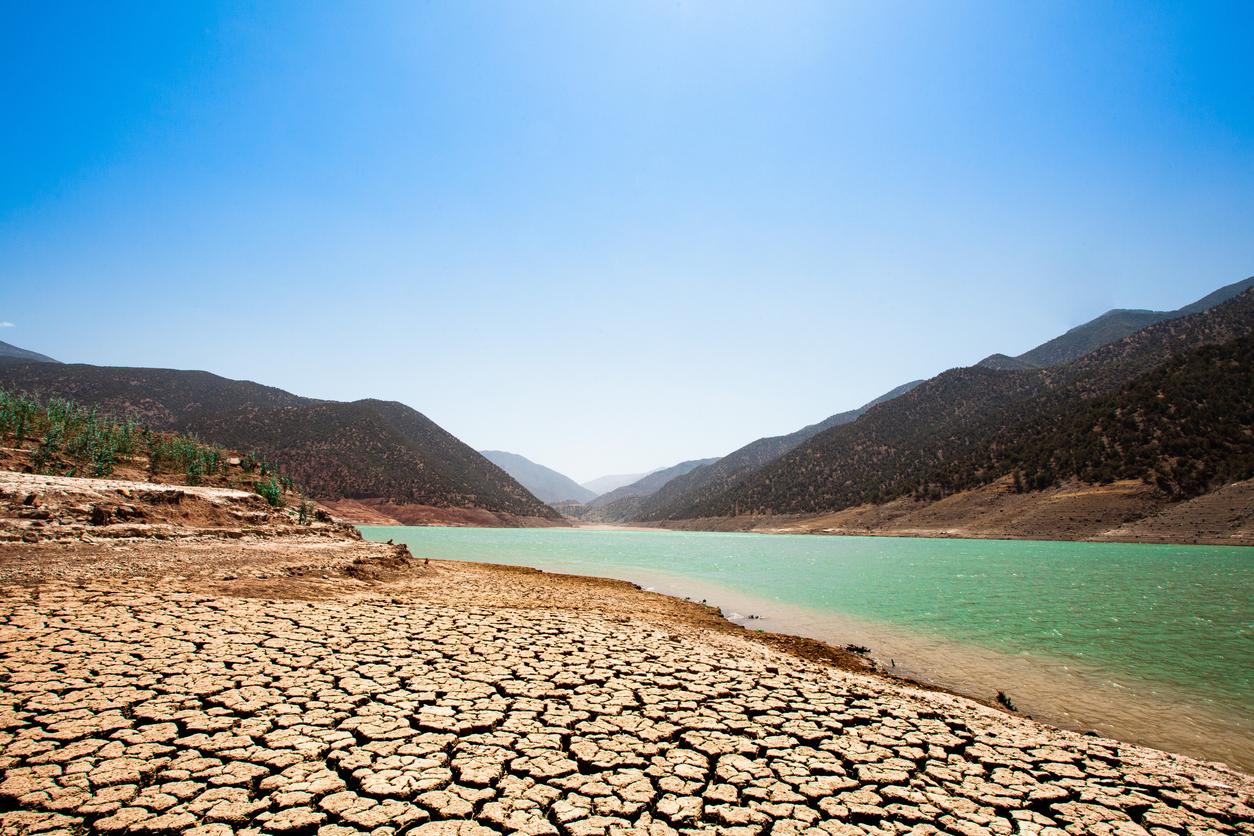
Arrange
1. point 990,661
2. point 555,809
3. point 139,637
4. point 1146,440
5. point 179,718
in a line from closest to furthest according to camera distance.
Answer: point 555,809 → point 179,718 → point 139,637 → point 990,661 → point 1146,440

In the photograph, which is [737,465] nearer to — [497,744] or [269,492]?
[269,492]

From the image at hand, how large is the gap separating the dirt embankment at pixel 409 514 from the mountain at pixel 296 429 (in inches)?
47.0

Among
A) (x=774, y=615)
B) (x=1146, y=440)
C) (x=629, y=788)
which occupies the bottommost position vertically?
(x=774, y=615)

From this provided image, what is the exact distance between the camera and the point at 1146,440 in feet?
166

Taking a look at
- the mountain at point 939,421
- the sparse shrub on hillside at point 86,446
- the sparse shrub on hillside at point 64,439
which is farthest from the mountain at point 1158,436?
the sparse shrub on hillside at point 64,439

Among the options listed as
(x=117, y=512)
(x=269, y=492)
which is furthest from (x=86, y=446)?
(x=117, y=512)

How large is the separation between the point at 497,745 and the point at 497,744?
16mm

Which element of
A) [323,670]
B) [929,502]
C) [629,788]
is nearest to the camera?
[629,788]

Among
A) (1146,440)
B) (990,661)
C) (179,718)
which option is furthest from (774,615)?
(1146,440)

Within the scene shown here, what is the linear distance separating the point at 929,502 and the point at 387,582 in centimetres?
6789

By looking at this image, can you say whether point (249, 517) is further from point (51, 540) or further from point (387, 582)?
point (387, 582)

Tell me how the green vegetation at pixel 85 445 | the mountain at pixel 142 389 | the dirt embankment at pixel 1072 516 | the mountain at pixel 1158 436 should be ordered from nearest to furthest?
the green vegetation at pixel 85 445, the dirt embankment at pixel 1072 516, the mountain at pixel 1158 436, the mountain at pixel 142 389

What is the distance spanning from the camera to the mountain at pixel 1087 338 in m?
133

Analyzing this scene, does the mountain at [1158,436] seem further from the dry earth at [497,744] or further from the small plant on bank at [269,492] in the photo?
the small plant on bank at [269,492]
